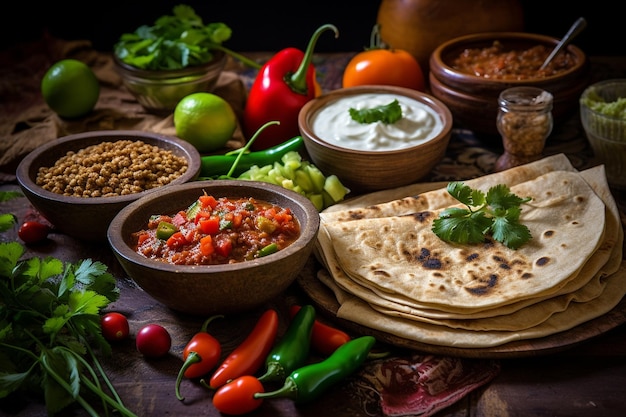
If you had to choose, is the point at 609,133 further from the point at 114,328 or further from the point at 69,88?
the point at 69,88

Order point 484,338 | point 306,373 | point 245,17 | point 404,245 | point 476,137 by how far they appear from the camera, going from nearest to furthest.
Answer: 1. point 306,373
2. point 484,338
3. point 404,245
4. point 476,137
5. point 245,17

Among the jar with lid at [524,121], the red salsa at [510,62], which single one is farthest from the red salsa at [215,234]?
the red salsa at [510,62]

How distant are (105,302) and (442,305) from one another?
1.16 meters

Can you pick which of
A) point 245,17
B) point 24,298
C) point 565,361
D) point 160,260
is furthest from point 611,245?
point 245,17

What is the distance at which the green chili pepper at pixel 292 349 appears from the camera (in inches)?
92.9

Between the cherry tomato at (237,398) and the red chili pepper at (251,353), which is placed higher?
the cherry tomato at (237,398)

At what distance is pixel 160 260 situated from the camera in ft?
8.52

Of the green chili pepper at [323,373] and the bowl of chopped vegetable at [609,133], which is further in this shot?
the bowl of chopped vegetable at [609,133]

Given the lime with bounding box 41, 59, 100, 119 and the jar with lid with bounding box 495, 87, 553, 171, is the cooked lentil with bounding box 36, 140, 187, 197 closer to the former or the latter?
the lime with bounding box 41, 59, 100, 119

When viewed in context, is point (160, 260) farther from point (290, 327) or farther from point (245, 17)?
point (245, 17)

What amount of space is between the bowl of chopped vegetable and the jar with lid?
209mm

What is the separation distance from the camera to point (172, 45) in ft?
13.4

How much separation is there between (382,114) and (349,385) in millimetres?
1556

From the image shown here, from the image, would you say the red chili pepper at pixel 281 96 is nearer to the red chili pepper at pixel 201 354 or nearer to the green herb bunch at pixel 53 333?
the green herb bunch at pixel 53 333
